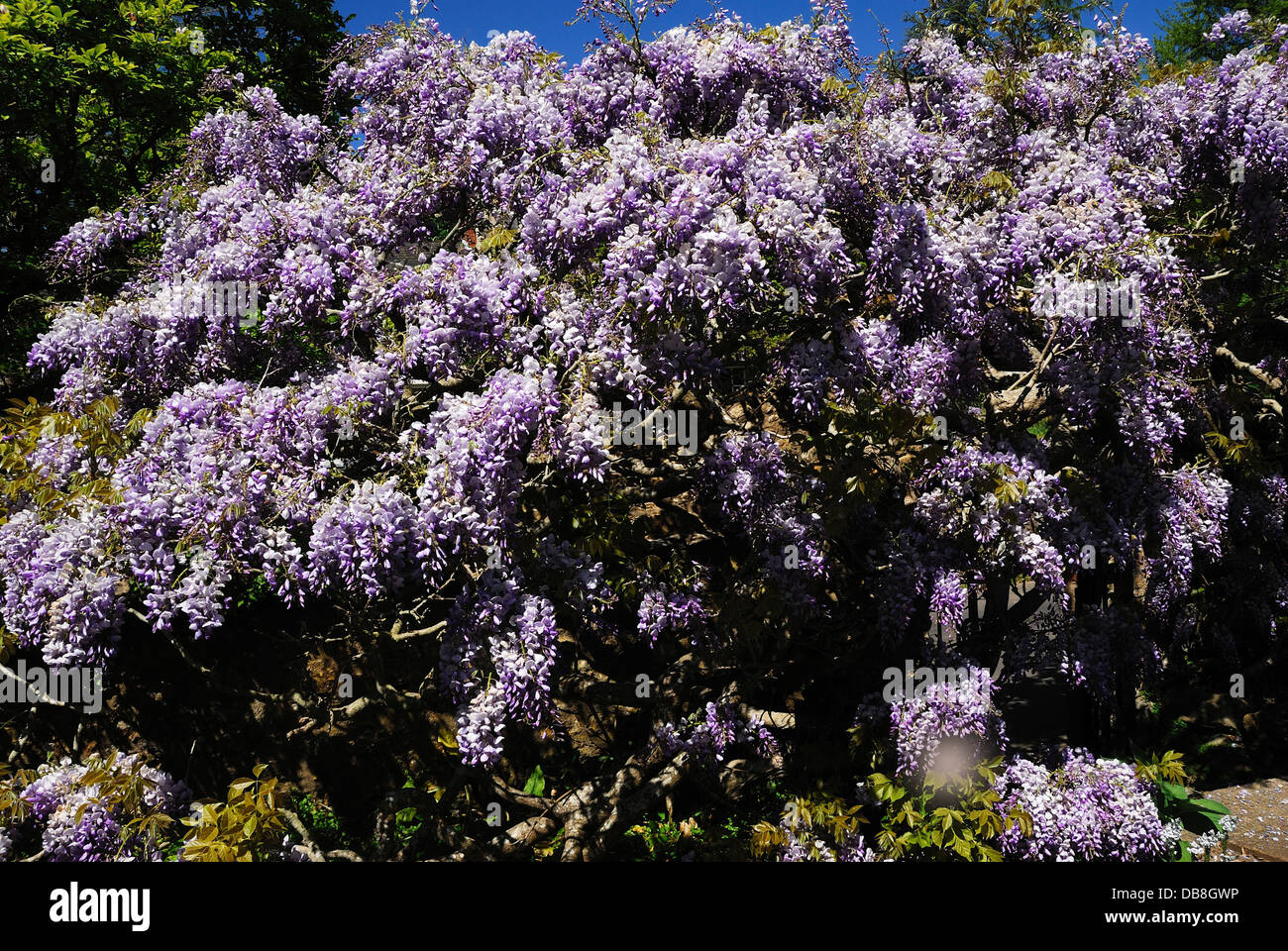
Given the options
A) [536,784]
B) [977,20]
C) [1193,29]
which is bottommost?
[536,784]

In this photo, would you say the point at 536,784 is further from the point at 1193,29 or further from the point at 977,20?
the point at 1193,29

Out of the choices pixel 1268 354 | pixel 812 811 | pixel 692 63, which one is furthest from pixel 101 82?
pixel 1268 354

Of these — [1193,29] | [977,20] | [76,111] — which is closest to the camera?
[977,20]

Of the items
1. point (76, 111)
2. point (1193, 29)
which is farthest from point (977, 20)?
point (1193, 29)

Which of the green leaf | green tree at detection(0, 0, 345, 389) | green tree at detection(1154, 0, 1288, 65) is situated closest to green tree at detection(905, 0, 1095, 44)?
the green leaf

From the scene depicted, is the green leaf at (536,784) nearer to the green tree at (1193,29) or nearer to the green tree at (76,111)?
the green tree at (76,111)

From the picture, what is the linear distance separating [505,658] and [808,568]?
2.13 m

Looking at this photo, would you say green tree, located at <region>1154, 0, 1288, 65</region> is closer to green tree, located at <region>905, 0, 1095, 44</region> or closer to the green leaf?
green tree, located at <region>905, 0, 1095, 44</region>

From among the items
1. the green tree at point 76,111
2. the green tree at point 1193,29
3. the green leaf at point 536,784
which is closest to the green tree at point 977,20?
the green leaf at point 536,784

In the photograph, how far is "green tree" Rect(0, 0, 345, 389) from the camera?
9617 millimetres

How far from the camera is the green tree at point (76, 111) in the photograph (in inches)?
379

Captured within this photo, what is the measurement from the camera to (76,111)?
10.4m
